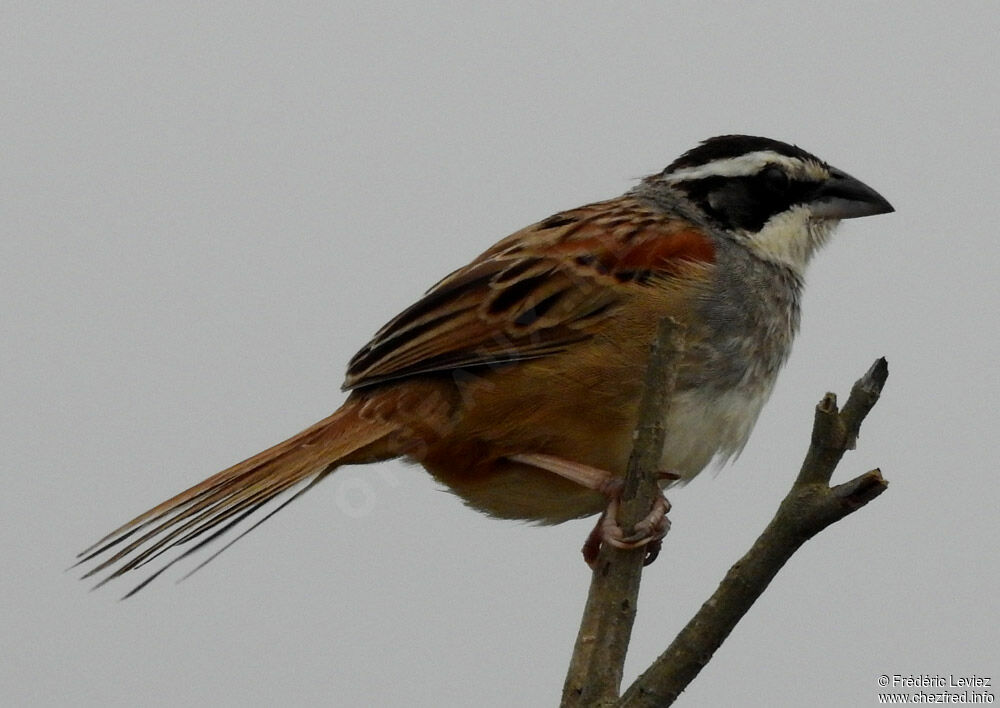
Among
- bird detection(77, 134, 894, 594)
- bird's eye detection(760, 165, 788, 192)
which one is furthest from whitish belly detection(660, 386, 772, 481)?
bird's eye detection(760, 165, 788, 192)

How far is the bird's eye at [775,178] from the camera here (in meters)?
6.10

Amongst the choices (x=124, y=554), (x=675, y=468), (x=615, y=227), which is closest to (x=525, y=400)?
(x=675, y=468)

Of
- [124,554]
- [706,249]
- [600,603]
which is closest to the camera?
[600,603]

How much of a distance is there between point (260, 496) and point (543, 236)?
177cm

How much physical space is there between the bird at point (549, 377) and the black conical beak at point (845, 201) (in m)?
0.59

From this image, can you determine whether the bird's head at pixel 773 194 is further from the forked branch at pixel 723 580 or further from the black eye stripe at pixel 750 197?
the forked branch at pixel 723 580

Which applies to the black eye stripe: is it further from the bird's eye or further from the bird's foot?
the bird's foot

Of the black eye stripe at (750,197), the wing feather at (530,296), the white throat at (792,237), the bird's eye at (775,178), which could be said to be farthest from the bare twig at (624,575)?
the bird's eye at (775,178)

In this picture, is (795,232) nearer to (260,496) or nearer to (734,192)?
(734,192)

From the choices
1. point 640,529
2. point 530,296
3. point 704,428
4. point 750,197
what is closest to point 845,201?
point 750,197

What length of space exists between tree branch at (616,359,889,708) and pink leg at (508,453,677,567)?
0.40 metres

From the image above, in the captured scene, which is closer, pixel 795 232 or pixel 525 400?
pixel 525 400

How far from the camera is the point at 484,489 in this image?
5.41m

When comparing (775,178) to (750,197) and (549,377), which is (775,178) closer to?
(750,197)
